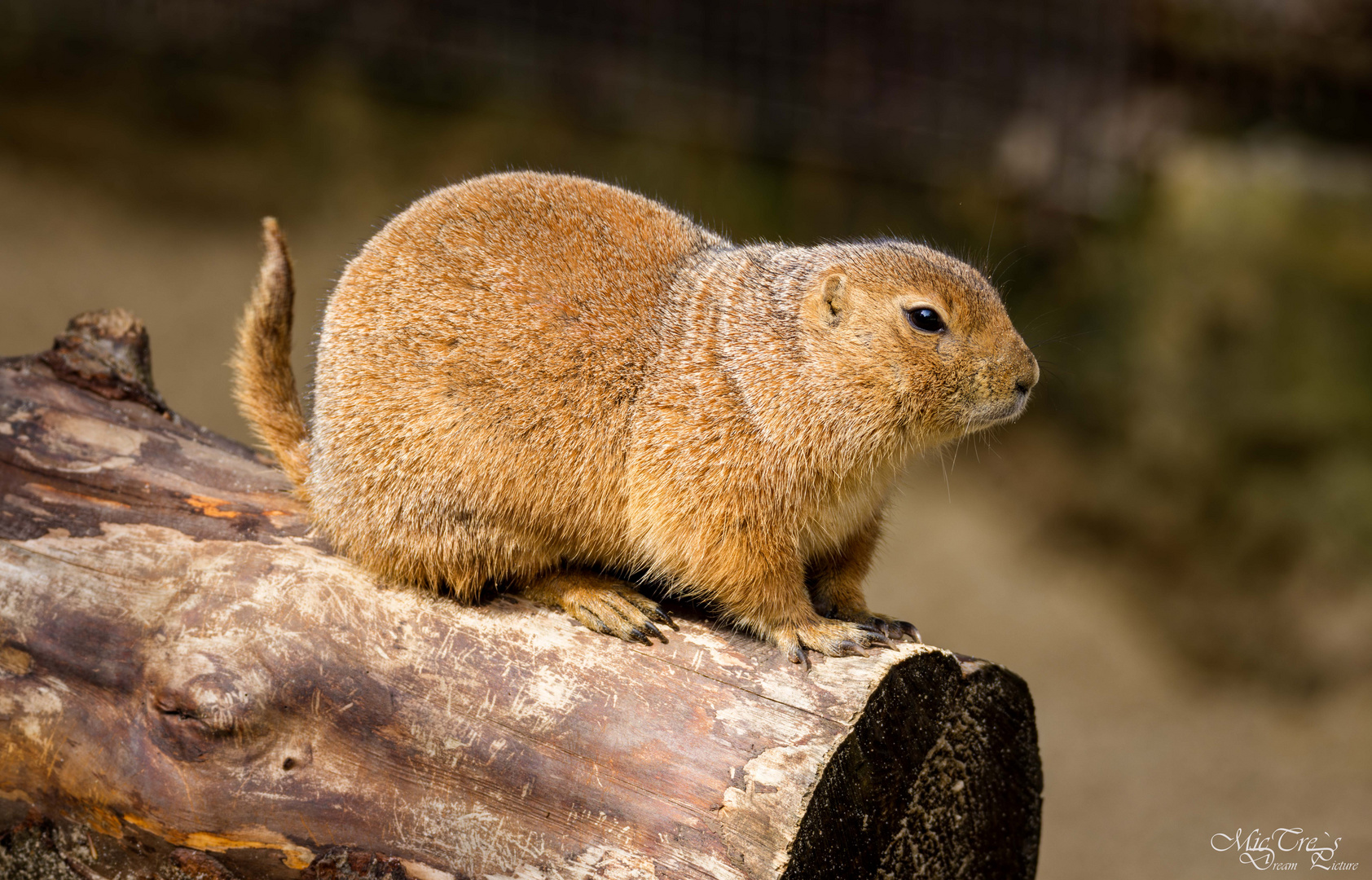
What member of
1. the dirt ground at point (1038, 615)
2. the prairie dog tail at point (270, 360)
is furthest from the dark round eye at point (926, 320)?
the dirt ground at point (1038, 615)

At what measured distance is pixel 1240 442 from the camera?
9.03 metres

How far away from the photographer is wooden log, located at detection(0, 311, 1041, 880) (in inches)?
107

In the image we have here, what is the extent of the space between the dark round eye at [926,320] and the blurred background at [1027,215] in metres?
6.35

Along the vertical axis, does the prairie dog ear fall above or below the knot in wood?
above

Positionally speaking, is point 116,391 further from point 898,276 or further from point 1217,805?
point 1217,805

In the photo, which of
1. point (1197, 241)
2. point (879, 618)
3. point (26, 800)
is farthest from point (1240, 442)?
point (26, 800)

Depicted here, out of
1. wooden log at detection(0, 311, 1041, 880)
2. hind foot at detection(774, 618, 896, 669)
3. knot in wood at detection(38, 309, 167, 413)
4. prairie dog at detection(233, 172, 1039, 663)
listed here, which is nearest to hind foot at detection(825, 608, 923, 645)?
prairie dog at detection(233, 172, 1039, 663)

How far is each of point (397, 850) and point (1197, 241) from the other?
8412 millimetres

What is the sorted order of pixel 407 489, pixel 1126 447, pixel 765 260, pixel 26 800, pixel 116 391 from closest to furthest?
1. pixel 26 800
2. pixel 407 489
3. pixel 765 260
4. pixel 116 391
5. pixel 1126 447

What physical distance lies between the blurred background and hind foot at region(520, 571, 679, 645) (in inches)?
259

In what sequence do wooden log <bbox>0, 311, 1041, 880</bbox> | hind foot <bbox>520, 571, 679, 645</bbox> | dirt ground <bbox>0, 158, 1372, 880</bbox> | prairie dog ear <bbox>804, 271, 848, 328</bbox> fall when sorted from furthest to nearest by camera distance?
dirt ground <bbox>0, 158, 1372, 880</bbox> → prairie dog ear <bbox>804, 271, 848, 328</bbox> → hind foot <bbox>520, 571, 679, 645</bbox> → wooden log <bbox>0, 311, 1041, 880</bbox>

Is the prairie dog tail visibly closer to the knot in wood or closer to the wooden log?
the knot in wood

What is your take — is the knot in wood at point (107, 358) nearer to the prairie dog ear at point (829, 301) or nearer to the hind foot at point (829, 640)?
the prairie dog ear at point (829, 301)

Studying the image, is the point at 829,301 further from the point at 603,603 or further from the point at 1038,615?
the point at 1038,615
